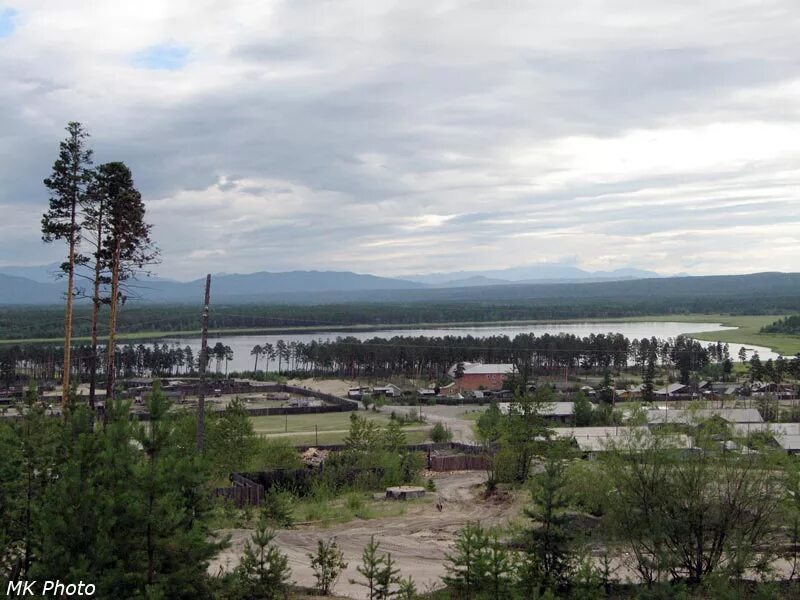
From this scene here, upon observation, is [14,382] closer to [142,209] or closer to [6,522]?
[142,209]

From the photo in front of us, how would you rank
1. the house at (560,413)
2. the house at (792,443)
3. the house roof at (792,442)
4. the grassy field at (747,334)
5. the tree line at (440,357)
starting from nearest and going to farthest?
the house at (792,443)
the house roof at (792,442)
the house at (560,413)
the tree line at (440,357)
the grassy field at (747,334)

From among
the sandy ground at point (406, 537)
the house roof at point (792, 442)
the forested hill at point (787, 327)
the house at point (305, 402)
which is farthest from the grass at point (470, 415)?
the forested hill at point (787, 327)

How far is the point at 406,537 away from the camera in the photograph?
2186 centimetres

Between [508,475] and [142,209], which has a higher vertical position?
[142,209]

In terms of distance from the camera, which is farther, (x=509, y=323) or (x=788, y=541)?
(x=509, y=323)

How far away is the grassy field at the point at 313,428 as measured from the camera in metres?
43.3

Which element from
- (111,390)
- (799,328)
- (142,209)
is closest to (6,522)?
(111,390)

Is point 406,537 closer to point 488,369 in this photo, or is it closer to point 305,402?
point 305,402

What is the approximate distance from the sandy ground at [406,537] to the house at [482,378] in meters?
43.0

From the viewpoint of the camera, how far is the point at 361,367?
93312 millimetres

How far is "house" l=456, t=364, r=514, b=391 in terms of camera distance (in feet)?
240

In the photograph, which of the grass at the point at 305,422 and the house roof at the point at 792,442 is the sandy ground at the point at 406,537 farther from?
the grass at the point at 305,422

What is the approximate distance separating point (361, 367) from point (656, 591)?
82.1 m

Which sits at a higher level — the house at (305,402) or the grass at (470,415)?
the grass at (470,415)
